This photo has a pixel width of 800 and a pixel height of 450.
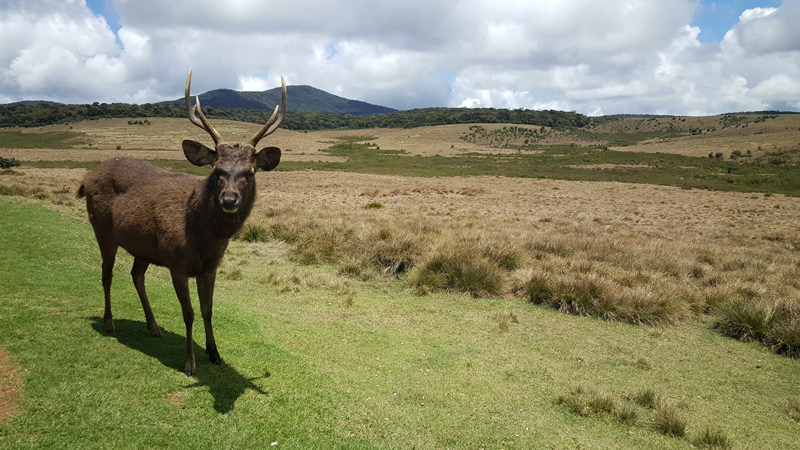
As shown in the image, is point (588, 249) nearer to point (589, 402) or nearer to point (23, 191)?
point (589, 402)

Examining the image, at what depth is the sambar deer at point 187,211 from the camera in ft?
17.2

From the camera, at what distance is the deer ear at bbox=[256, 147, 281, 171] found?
18.1 feet

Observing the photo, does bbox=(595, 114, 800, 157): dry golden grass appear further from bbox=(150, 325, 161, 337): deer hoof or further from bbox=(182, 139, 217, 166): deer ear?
bbox=(150, 325, 161, 337): deer hoof

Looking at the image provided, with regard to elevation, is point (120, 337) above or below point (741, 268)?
above

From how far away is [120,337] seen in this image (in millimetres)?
5930

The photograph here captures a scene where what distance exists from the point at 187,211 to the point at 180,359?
1.89 m

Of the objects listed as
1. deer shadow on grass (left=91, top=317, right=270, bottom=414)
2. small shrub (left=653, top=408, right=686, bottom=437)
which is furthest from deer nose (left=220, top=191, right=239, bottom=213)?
small shrub (left=653, top=408, right=686, bottom=437)

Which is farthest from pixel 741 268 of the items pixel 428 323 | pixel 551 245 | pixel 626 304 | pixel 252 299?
pixel 252 299

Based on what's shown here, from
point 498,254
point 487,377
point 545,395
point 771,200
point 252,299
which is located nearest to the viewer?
point 545,395

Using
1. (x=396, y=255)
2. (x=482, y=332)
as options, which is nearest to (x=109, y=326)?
(x=482, y=332)

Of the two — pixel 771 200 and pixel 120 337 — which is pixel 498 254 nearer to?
pixel 120 337

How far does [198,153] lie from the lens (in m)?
5.47

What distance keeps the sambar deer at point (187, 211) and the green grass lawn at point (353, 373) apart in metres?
0.71

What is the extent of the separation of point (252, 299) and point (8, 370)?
16.7 ft
